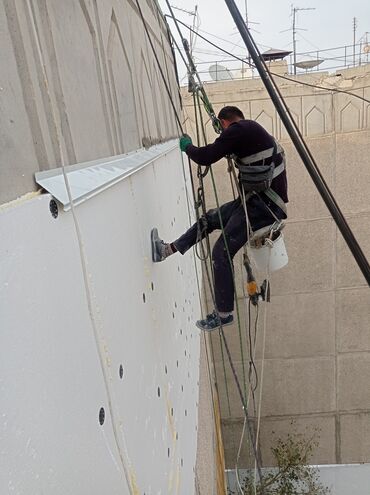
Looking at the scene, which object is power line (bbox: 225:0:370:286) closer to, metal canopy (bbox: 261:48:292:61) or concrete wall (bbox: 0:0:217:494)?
concrete wall (bbox: 0:0:217:494)

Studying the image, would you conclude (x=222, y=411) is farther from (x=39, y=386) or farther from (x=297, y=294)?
(x=39, y=386)

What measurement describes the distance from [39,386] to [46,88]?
487 millimetres

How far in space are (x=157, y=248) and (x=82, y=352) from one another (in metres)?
0.82

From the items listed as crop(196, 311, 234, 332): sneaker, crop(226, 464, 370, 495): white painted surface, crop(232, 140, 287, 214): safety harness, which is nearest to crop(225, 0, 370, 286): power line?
crop(232, 140, 287, 214): safety harness

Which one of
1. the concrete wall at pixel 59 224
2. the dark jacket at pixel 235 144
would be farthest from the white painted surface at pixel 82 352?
the dark jacket at pixel 235 144

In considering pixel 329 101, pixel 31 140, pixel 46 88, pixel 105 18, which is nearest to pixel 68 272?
pixel 31 140

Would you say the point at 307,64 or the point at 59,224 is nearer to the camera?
the point at 59,224

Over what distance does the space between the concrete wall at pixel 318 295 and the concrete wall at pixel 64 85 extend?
8.74ft

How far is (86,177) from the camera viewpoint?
751 millimetres

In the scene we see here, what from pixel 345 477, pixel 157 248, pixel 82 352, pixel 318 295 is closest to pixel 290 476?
pixel 345 477

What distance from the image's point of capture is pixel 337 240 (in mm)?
4012

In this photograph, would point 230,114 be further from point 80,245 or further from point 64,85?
point 80,245

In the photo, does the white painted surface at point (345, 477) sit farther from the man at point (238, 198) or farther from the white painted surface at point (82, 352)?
the white painted surface at point (82, 352)

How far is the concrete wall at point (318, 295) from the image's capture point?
12.3 ft
